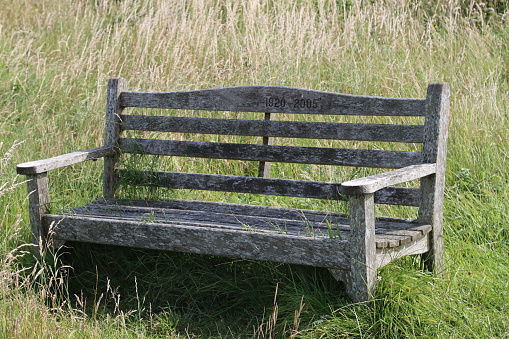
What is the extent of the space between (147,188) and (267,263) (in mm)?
1042

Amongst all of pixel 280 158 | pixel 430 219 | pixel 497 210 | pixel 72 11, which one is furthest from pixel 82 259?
pixel 72 11

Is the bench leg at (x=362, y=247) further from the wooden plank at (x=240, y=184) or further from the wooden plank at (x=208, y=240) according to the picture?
the wooden plank at (x=240, y=184)

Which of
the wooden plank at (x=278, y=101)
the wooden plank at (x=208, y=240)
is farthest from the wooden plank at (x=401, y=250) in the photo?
the wooden plank at (x=278, y=101)

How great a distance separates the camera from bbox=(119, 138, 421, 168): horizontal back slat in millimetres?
3145

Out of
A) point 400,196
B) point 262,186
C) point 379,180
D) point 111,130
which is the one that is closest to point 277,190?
point 262,186

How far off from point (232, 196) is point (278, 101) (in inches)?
41.3

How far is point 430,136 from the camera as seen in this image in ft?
9.88

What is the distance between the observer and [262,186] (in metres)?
3.43

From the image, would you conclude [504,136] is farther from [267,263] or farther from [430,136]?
[267,263]

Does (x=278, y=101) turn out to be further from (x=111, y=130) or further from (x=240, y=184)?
(x=111, y=130)

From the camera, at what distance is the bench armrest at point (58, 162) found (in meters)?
3.07

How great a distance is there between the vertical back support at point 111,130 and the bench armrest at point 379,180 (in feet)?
5.93

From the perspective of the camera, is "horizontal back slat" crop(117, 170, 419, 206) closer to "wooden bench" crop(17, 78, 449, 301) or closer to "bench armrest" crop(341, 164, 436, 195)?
"wooden bench" crop(17, 78, 449, 301)

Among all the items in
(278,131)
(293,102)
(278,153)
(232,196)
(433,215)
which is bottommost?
(232,196)
